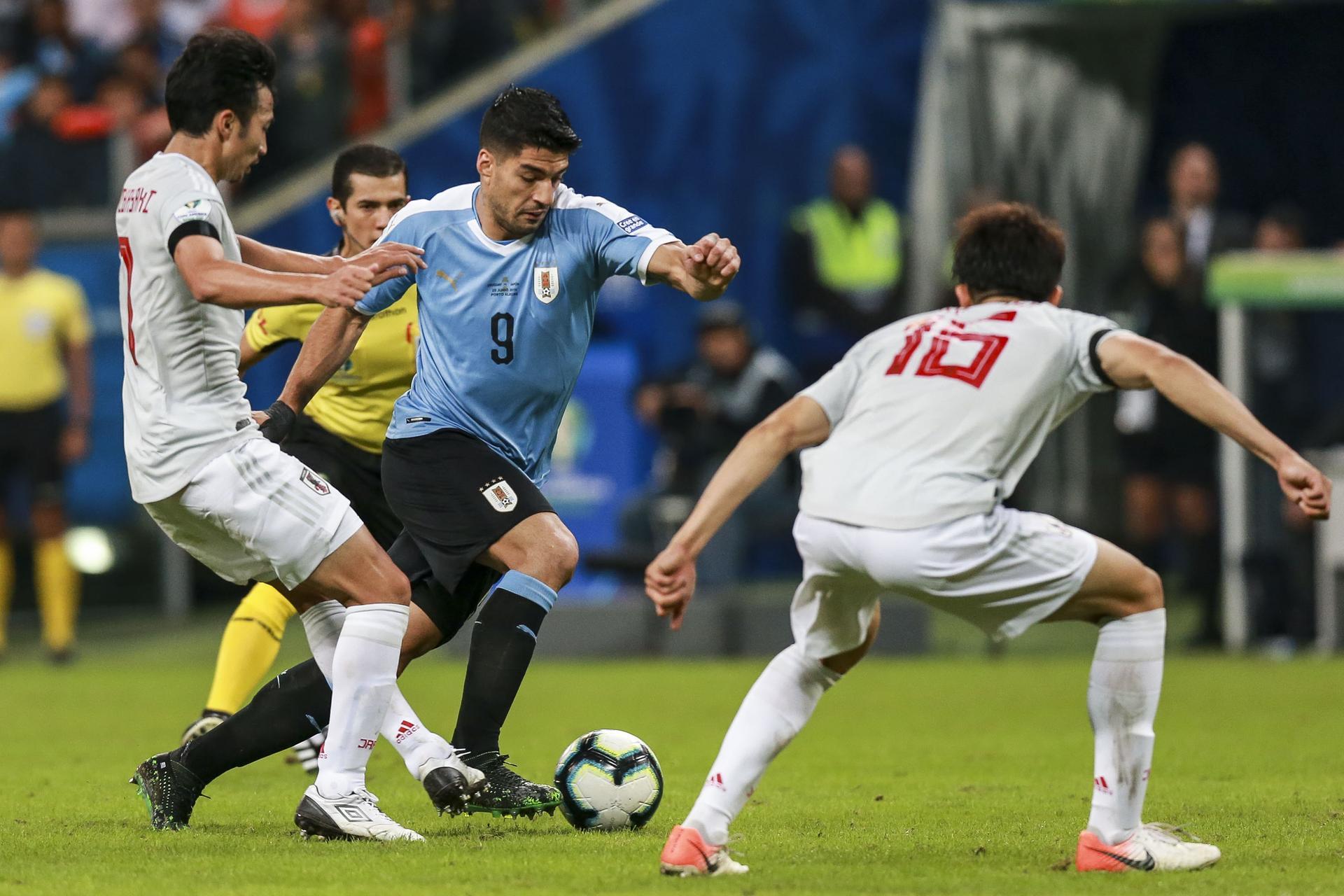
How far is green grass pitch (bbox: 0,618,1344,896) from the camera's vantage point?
511cm

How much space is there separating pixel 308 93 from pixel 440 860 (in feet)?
35.2

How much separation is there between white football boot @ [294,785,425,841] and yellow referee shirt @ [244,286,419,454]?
1.99 meters

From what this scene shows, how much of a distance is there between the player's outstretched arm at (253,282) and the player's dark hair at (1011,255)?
5.26ft

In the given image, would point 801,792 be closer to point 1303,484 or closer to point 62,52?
point 1303,484

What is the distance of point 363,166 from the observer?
7.34m

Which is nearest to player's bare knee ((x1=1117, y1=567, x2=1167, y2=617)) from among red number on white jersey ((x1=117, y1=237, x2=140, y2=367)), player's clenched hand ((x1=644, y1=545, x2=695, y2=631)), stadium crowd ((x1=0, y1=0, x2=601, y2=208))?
player's clenched hand ((x1=644, y1=545, x2=695, y2=631))

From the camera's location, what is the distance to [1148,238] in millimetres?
12938

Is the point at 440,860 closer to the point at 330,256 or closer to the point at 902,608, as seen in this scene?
the point at 330,256

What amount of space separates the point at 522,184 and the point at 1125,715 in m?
2.43

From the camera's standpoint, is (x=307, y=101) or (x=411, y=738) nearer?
(x=411, y=738)

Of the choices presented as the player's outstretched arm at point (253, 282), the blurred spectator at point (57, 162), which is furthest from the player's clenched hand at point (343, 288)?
the blurred spectator at point (57, 162)

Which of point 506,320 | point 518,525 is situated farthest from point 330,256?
point 518,525

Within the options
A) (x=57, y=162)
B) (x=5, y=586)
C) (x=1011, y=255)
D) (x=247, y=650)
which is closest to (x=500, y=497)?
(x=1011, y=255)

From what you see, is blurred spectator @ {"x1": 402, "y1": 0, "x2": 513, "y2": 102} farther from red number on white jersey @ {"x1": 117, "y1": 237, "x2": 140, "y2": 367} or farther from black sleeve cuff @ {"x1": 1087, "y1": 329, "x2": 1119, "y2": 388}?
black sleeve cuff @ {"x1": 1087, "y1": 329, "x2": 1119, "y2": 388}
